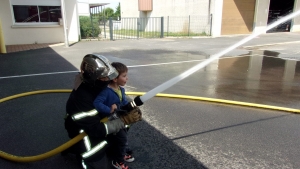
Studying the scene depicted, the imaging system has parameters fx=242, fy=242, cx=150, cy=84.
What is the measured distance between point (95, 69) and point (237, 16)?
21.6 m

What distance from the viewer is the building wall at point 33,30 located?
13.6 metres

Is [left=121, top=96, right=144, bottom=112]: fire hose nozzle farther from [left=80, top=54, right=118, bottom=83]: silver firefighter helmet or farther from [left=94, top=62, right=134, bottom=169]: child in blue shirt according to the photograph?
[left=80, top=54, right=118, bottom=83]: silver firefighter helmet

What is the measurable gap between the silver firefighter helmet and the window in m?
14.2

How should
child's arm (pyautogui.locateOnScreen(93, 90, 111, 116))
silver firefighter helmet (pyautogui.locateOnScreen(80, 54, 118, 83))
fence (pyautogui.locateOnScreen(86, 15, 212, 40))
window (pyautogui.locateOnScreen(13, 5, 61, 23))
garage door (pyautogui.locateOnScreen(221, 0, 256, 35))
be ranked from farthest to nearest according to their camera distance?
garage door (pyautogui.locateOnScreen(221, 0, 256, 35)) < fence (pyautogui.locateOnScreen(86, 15, 212, 40)) < window (pyautogui.locateOnScreen(13, 5, 61, 23)) < child's arm (pyautogui.locateOnScreen(93, 90, 111, 116)) < silver firefighter helmet (pyautogui.locateOnScreen(80, 54, 118, 83))

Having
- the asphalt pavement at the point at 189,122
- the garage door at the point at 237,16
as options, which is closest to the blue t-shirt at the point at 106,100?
the asphalt pavement at the point at 189,122

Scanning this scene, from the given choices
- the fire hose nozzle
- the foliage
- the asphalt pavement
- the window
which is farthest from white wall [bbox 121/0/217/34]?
the fire hose nozzle

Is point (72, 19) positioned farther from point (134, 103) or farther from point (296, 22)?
point (296, 22)

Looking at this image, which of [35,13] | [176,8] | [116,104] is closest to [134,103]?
[116,104]

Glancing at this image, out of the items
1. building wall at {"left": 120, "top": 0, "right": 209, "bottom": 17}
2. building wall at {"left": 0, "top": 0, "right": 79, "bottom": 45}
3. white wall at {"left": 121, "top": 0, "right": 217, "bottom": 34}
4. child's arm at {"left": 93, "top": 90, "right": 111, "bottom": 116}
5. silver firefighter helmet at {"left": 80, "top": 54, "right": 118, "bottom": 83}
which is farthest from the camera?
building wall at {"left": 120, "top": 0, "right": 209, "bottom": 17}

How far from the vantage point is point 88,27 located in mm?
18156

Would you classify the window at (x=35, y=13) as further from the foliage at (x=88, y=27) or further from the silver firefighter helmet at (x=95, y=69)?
the silver firefighter helmet at (x=95, y=69)

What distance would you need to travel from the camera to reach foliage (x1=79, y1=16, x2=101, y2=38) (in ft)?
59.4

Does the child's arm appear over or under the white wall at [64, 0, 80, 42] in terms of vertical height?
under

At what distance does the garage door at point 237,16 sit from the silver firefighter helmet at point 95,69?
2002cm
